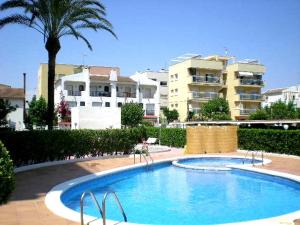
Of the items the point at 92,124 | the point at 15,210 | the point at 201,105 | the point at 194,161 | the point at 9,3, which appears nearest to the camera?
the point at 15,210

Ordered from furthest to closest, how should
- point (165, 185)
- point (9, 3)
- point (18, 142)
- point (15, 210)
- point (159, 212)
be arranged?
point (9, 3)
point (18, 142)
point (165, 185)
point (159, 212)
point (15, 210)

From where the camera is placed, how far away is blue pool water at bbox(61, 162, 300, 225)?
36.4 ft

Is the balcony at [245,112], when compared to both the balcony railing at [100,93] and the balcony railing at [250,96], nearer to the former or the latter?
the balcony railing at [250,96]

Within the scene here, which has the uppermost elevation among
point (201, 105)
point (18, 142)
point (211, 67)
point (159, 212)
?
point (211, 67)

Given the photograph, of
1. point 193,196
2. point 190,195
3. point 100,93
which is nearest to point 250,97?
point 100,93

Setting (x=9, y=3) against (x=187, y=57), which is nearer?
(x=9, y=3)

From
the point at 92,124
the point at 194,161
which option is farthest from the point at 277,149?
the point at 92,124

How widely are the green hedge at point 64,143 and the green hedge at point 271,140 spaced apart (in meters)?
7.90

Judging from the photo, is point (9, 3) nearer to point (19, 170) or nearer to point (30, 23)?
point (30, 23)

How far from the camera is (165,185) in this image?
1614cm

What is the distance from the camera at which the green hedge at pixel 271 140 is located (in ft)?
75.2

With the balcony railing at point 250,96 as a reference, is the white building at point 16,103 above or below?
below

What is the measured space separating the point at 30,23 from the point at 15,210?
14.9 meters

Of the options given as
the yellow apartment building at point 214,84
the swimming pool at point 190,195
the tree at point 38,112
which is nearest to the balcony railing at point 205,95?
the yellow apartment building at point 214,84
